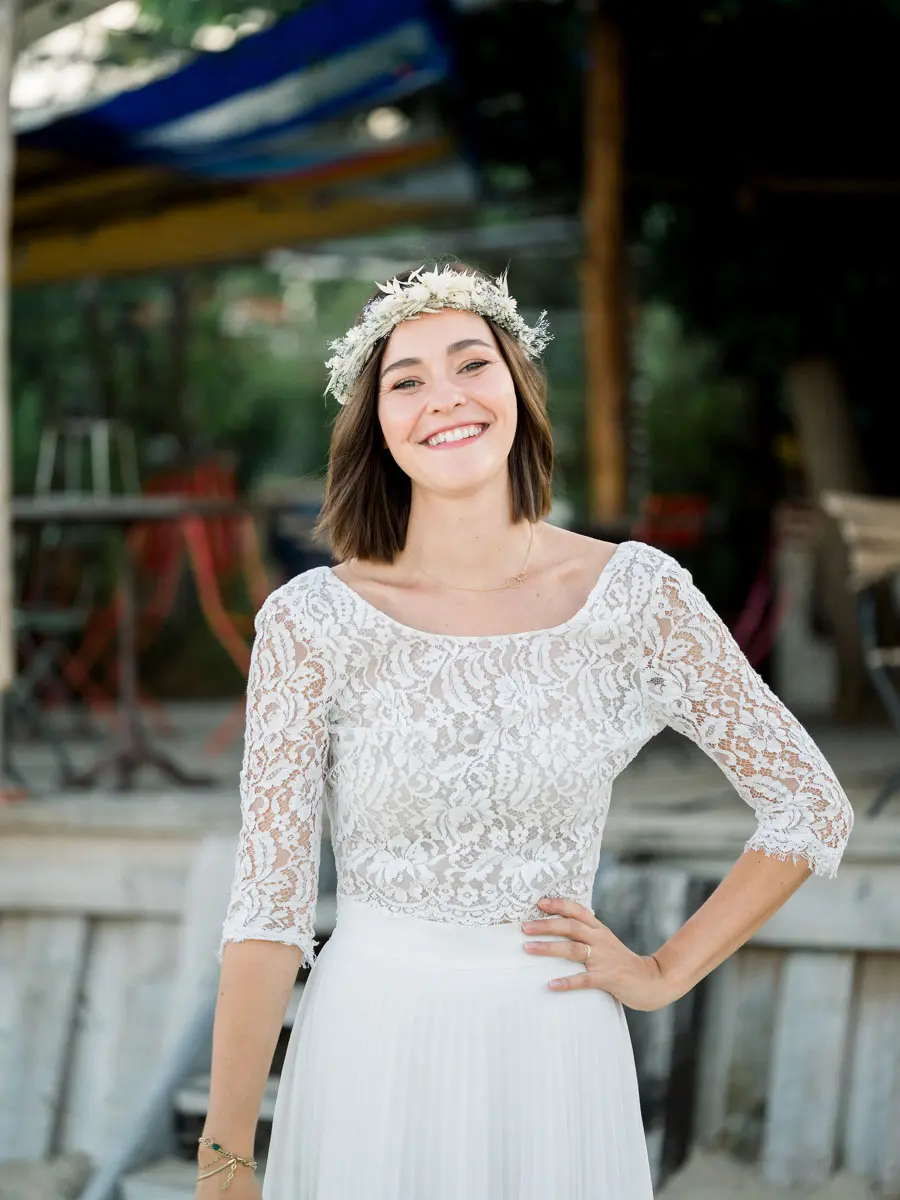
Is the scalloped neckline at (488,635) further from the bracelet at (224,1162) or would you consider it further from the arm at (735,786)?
the bracelet at (224,1162)

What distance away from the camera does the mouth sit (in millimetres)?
1918

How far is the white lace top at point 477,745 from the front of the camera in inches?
72.9

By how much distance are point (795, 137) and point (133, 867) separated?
4.42 metres

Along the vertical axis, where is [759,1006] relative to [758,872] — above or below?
below

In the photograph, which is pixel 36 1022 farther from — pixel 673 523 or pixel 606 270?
pixel 673 523

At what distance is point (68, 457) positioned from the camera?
8.61 metres

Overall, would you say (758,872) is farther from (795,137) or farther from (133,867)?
(795,137)

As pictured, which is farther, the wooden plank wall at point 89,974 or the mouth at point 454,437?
the wooden plank wall at point 89,974

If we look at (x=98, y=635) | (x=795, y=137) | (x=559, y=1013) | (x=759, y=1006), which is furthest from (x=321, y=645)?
(x=98, y=635)

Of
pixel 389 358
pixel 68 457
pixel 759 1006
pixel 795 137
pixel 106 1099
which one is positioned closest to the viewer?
pixel 389 358

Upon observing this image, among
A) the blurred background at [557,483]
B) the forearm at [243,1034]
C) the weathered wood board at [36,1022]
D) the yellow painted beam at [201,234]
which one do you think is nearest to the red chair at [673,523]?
Result: the blurred background at [557,483]

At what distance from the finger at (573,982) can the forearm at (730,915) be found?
97 millimetres

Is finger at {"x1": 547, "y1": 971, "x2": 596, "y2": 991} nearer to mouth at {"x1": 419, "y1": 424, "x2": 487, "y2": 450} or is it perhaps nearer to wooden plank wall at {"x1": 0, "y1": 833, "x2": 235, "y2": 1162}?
mouth at {"x1": 419, "y1": 424, "x2": 487, "y2": 450}

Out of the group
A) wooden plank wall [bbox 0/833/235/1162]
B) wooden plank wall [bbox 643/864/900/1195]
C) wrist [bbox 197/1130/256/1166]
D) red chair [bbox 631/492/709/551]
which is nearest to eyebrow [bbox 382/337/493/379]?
wrist [bbox 197/1130/256/1166]
